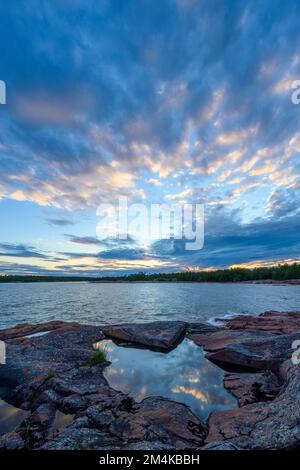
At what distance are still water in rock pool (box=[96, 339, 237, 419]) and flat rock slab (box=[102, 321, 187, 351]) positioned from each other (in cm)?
86

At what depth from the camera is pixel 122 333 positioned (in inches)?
677

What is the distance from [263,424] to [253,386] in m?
3.94

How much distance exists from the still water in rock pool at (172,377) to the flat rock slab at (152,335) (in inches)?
33.7

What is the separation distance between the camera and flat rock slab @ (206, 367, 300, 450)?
488 cm

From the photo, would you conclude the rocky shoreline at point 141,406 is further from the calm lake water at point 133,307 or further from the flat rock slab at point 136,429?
the calm lake water at point 133,307

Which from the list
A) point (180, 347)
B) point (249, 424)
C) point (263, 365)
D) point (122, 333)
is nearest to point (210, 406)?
point (249, 424)

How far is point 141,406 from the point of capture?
7.58m

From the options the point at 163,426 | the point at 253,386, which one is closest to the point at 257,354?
the point at 253,386

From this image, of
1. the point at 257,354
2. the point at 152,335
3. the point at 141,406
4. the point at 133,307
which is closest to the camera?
the point at 141,406

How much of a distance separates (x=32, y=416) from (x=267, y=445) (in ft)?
21.5

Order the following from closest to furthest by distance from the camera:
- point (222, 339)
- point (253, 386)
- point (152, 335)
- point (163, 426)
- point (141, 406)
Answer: point (163, 426)
point (141, 406)
point (253, 386)
point (222, 339)
point (152, 335)

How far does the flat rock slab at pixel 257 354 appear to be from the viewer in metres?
11.0

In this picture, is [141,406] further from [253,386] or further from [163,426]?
[253,386]
